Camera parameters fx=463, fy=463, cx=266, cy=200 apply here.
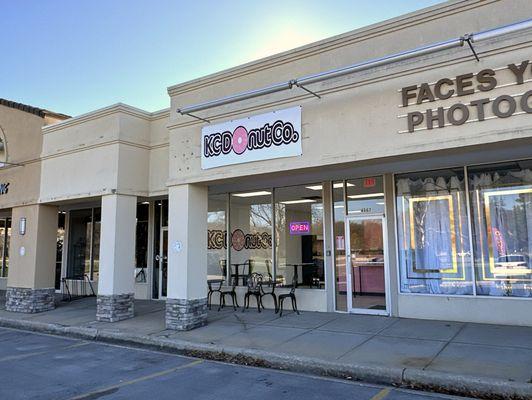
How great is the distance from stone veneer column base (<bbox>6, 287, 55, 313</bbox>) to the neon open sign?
7.21m

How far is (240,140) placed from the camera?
938 cm

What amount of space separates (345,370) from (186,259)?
14.6ft

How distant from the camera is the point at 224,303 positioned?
12672 mm

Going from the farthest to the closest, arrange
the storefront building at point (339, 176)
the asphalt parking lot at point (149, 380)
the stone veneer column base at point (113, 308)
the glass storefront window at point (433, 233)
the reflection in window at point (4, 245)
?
the reflection in window at point (4, 245)
the stone veneer column base at point (113, 308)
the glass storefront window at point (433, 233)
the storefront building at point (339, 176)
the asphalt parking lot at point (149, 380)

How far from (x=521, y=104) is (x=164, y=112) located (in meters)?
8.31

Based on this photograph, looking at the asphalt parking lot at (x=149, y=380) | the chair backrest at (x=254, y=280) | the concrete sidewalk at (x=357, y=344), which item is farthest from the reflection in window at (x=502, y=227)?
the chair backrest at (x=254, y=280)

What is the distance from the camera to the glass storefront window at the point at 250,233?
41.2 ft

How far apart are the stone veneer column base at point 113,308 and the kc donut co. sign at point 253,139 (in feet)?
13.1

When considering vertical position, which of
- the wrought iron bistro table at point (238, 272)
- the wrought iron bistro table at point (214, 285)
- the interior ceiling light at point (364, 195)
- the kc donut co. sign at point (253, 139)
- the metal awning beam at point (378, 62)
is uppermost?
the metal awning beam at point (378, 62)

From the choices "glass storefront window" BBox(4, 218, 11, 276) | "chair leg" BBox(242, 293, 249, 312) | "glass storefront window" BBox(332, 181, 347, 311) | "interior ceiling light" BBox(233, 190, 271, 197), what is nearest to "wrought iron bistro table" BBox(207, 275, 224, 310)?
"chair leg" BBox(242, 293, 249, 312)

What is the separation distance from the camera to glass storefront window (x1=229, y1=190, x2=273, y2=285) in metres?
12.6

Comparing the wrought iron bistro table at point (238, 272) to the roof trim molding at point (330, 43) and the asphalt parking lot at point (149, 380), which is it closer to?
the asphalt parking lot at point (149, 380)

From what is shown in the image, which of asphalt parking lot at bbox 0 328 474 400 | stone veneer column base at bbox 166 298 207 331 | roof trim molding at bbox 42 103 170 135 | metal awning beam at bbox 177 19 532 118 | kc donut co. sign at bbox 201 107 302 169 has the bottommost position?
asphalt parking lot at bbox 0 328 474 400

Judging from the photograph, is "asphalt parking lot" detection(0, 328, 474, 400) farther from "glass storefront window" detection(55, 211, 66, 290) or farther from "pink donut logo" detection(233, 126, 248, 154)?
"glass storefront window" detection(55, 211, 66, 290)
